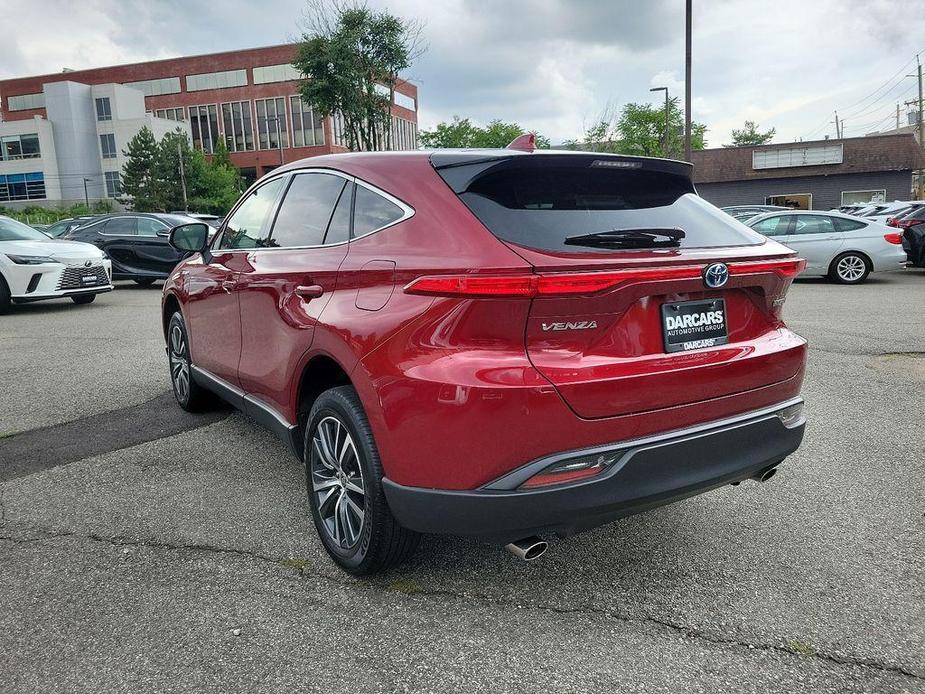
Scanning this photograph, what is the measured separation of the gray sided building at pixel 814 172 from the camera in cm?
3866

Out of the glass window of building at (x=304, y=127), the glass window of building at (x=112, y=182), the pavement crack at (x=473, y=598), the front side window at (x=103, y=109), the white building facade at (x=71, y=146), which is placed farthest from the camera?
the glass window of building at (x=112, y=182)

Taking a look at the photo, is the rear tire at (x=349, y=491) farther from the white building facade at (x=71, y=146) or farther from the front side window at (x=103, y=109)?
the front side window at (x=103, y=109)

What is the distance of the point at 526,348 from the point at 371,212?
992 millimetres

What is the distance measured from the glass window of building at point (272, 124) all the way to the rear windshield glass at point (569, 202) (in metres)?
72.9

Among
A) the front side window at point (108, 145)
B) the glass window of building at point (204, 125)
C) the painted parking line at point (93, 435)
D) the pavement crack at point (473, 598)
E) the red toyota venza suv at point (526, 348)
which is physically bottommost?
the pavement crack at point (473, 598)

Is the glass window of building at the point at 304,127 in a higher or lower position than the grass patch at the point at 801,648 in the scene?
higher

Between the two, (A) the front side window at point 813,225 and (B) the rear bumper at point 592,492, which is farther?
(A) the front side window at point 813,225

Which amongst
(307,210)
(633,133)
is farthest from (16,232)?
(633,133)

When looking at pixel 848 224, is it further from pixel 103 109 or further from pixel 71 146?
pixel 103 109

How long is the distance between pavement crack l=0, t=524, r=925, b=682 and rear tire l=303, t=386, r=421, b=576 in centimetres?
13

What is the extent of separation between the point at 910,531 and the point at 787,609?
3.48 feet

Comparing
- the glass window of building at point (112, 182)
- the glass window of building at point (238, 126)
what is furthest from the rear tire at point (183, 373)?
the glass window of building at point (112, 182)

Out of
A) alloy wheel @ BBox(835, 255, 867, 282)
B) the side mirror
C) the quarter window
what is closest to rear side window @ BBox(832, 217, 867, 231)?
alloy wheel @ BBox(835, 255, 867, 282)

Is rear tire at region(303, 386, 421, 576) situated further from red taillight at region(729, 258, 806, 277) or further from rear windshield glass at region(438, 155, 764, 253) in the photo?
red taillight at region(729, 258, 806, 277)
